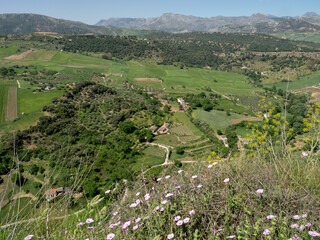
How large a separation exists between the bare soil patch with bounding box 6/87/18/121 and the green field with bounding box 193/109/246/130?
36.8 m

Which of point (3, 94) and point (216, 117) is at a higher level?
point (3, 94)

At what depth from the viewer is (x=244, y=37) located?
176 m

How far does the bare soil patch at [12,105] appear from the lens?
38.4 m

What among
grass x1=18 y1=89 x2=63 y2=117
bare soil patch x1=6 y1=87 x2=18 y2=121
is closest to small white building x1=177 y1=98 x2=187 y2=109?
grass x1=18 y1=89 x2=63 y2=117

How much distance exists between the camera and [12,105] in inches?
1688

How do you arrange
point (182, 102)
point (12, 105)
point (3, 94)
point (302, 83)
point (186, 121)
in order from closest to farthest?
point (12, 105), point (186, 121), point (3, 94), point (182, 102), point (302, 83)

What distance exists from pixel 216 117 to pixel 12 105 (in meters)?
44.4

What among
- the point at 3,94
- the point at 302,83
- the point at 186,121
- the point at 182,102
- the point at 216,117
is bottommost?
the point at 186,121

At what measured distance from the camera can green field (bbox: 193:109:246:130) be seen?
43.1 meters

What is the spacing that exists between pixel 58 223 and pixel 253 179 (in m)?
2.89

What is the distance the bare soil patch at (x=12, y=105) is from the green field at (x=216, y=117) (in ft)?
121

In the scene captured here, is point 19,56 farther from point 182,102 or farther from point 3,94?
point 182,102

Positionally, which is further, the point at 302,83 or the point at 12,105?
the point at 302,83

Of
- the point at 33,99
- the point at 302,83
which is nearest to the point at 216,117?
the point at 33,99
